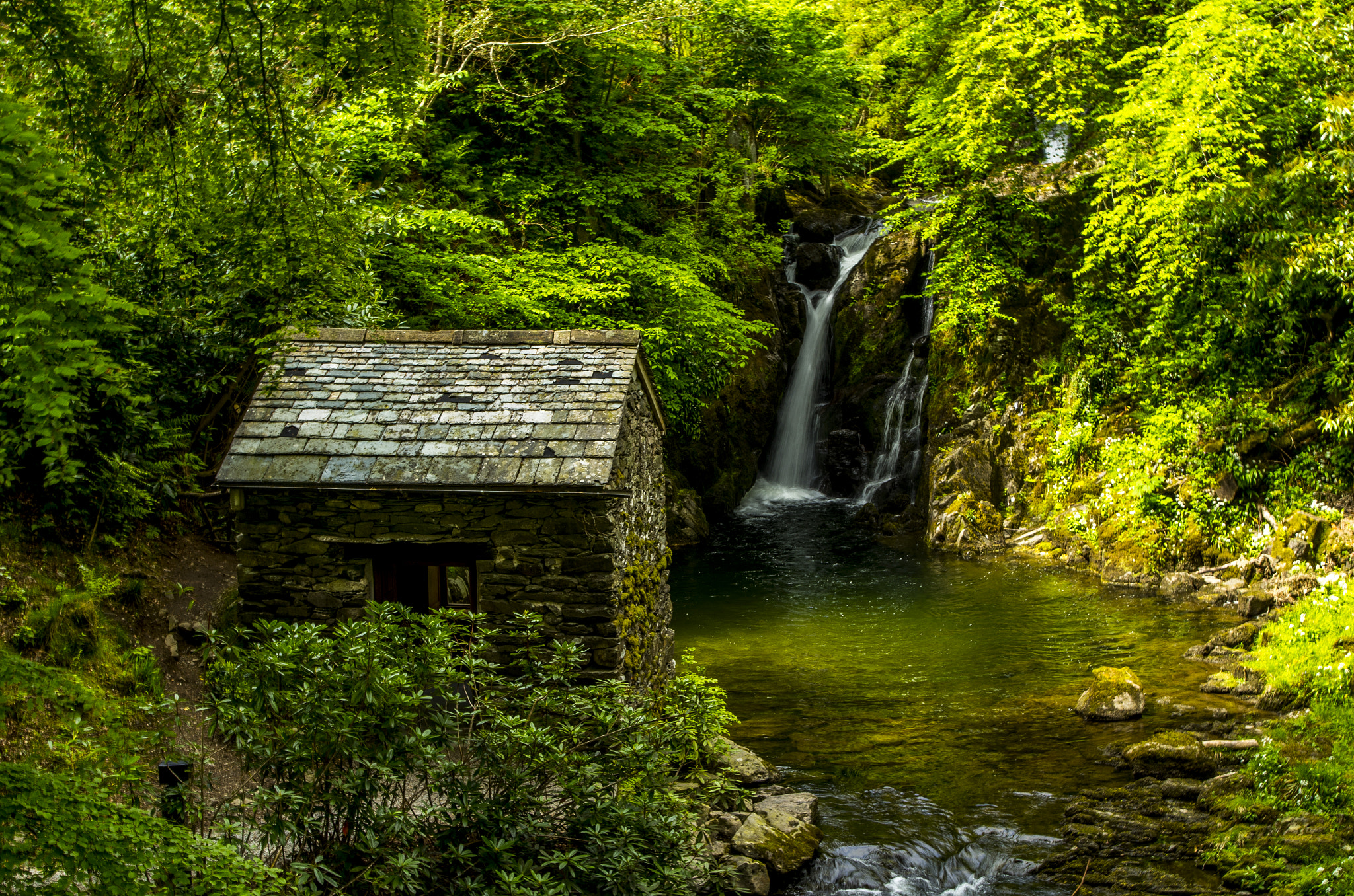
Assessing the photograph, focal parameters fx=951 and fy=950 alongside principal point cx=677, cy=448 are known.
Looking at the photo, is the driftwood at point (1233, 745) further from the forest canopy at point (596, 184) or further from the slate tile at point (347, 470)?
the slate tile at point (347, 470)

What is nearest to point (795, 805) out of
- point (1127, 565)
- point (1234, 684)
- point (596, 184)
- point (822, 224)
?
point (1234, 684)

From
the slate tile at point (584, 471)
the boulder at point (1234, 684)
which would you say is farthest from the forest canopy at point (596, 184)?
the boulder at point (1234, 684)

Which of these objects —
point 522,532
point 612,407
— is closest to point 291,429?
point 522,532

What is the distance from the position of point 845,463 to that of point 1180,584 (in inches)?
382

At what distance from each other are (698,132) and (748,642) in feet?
40.3

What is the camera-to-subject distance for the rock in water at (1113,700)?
1040 centimetres

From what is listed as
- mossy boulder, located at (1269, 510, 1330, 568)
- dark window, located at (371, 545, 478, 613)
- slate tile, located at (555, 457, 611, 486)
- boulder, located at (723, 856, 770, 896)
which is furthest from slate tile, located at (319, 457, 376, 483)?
mossy boulder, located at (1269, 510, 1330, 568)

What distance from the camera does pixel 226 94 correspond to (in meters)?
5.32

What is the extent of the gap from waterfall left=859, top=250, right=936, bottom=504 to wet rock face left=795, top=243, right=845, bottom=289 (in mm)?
3209

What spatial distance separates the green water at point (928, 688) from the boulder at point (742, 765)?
0.36 metres

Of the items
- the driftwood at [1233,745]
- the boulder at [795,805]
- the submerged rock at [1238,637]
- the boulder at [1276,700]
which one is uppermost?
the submerged rock at [1238,637]

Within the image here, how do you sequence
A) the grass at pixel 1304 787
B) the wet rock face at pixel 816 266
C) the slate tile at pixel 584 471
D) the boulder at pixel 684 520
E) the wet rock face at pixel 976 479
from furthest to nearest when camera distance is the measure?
the wet rock face at pixel 816 266 → the boulder at pixel 684 520 → the wet rock face at pixel 976 479 → the slate tile at pixel 584 471 → the grass at pixel 1304 787

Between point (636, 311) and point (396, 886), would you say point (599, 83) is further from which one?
point (396, 886)

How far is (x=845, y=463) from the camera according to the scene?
24.1m
